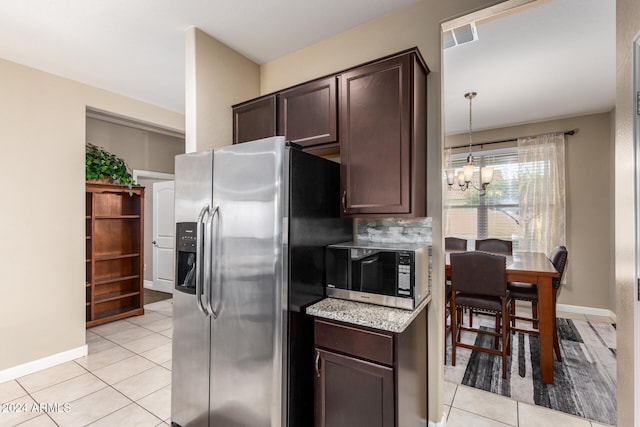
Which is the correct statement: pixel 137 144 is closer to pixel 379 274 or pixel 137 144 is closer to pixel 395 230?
pixel 395 230

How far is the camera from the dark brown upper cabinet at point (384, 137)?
1.81m

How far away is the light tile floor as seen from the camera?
2.12 meters

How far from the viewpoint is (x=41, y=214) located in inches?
115

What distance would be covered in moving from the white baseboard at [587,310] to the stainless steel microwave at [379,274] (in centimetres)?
382

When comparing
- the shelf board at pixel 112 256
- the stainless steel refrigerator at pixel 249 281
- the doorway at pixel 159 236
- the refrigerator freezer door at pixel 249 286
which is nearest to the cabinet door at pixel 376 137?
the stainless steel refrigerator at pixel 249 281

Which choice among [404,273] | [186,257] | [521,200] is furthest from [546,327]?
[186,257]

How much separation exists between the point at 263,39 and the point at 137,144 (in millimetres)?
3170

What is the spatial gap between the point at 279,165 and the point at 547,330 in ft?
8.58

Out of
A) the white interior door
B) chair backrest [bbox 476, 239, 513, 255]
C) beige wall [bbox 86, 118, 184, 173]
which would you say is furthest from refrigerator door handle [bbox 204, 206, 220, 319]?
the white interior door

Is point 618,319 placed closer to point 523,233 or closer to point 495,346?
point 495,346

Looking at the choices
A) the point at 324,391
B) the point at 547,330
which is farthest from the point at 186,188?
the point at 547,330

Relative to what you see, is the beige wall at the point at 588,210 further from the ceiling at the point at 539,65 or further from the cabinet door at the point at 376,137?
the cabinet door at the point at 376,137

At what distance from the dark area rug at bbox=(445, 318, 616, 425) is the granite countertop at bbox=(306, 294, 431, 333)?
1362 mm

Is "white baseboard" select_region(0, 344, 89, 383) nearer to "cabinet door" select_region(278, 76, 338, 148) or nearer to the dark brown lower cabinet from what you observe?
the dark brown lower cabinet
